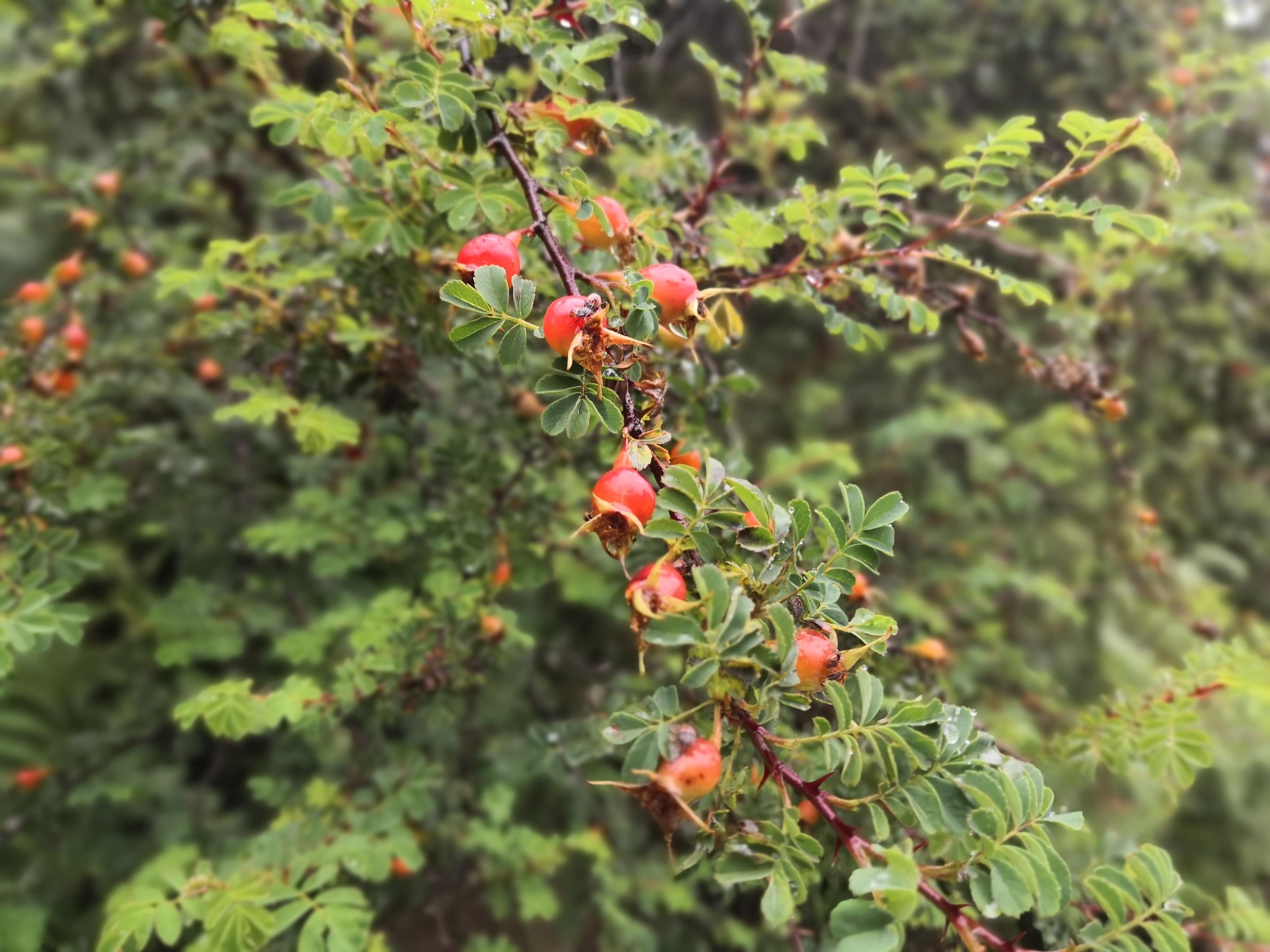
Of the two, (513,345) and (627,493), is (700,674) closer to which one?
(627,493)

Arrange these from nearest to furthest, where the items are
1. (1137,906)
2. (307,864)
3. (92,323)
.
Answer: (1137,906)
(307,864)
(92,323)

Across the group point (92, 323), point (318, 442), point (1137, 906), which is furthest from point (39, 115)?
point (1137, 906)

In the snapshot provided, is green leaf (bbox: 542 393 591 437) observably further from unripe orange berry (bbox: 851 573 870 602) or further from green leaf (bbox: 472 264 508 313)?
unripe orange berry (bbox: 851 573 870 602)

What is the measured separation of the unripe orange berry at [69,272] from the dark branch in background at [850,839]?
1.94m

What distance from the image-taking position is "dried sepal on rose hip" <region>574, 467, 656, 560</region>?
699mm

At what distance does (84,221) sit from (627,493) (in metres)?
1.94

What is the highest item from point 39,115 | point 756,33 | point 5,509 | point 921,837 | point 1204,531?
point 756,33

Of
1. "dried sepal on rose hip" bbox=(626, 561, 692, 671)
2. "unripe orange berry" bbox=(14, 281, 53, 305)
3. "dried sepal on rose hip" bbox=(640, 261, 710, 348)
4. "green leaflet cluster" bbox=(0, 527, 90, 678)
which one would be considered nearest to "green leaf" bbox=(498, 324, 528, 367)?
"dried sepal on rose hip" bbox=(640, 261, 710, 348)

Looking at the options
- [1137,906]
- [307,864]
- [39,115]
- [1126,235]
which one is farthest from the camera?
[39,115]

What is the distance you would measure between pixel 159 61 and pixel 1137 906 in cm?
273

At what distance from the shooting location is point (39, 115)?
116 inches

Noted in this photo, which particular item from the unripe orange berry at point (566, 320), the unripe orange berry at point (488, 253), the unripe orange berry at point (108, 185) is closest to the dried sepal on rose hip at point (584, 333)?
the unripe orange berry at point (566, 320)

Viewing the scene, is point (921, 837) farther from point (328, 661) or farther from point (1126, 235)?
point (328, 661)

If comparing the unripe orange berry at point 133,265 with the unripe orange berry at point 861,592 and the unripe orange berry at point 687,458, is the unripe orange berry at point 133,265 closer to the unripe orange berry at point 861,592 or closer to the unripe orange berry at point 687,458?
the unripe orange berry at point 687,458
